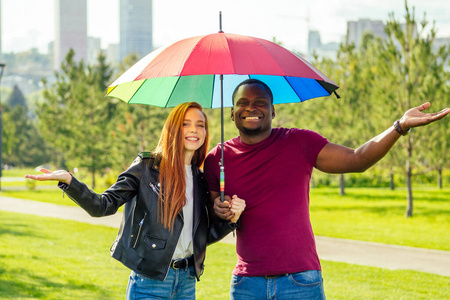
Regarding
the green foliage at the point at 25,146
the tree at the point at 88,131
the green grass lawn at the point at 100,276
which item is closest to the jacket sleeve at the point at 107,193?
the green grass lawn at the point at 100,276

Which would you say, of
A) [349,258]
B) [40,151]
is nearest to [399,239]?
[349,258]

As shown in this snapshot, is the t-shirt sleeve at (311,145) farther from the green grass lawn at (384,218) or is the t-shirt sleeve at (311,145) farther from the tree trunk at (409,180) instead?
the tree trunk at (409,180)

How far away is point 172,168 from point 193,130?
263 millimetres

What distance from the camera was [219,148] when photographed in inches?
138

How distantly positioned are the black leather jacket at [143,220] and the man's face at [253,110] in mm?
504

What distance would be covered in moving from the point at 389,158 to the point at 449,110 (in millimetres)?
15028

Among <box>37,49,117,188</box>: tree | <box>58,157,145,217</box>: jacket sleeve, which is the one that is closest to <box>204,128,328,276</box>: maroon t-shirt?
<box>58,157,145,217</box>: jacket sleeve

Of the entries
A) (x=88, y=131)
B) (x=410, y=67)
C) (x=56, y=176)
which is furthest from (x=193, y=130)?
(x=88, y=131)

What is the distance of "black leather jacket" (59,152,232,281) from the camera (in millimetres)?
3186

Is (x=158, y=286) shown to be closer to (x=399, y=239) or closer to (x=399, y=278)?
(x=399, y=278)

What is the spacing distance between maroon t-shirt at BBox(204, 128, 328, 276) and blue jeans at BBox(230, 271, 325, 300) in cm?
4

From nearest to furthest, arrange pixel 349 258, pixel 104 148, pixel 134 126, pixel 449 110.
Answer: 1. pixel 449 110
2. pixel 349 258
3. pixel 134 126
4. pixel 104 148

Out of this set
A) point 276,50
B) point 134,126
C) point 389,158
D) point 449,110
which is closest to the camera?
point 449,110

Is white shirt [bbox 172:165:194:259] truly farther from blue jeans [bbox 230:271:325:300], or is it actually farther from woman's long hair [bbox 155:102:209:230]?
blue jeans [bbox 230:271:325:300]
